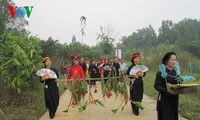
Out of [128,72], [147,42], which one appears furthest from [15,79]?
[147,42]

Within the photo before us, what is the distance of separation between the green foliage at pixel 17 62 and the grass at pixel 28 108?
51 cm

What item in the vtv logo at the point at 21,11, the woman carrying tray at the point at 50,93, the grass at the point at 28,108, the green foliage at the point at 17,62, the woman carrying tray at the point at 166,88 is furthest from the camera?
the vtv logo at the point at 21,11

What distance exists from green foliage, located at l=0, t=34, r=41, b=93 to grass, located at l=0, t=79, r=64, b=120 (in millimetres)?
510

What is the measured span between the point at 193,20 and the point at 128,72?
79912 millimetres

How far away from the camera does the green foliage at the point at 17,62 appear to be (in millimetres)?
7711

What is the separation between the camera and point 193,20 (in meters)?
80.2

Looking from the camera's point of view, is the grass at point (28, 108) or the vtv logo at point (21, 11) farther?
the vtv logo at point (21, 11)

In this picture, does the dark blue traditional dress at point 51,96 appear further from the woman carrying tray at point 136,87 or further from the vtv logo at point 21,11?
the vtv logo at point 21,11

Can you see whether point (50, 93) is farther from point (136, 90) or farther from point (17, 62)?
point (136, 90)

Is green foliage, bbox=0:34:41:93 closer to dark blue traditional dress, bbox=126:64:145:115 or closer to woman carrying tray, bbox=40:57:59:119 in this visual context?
woman carrying tray, bbox=40:57:59:119

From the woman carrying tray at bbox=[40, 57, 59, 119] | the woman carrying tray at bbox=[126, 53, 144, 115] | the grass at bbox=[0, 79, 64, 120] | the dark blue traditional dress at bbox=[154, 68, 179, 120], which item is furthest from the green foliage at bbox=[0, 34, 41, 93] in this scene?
the dark blue traditional dress at bbox=[154, 68, 179, 120]

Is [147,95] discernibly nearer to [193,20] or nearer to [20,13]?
[20,13]

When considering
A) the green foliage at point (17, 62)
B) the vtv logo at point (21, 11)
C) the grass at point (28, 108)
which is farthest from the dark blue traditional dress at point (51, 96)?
the vtv logo at point (21, 11)

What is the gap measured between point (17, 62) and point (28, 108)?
1523mm
